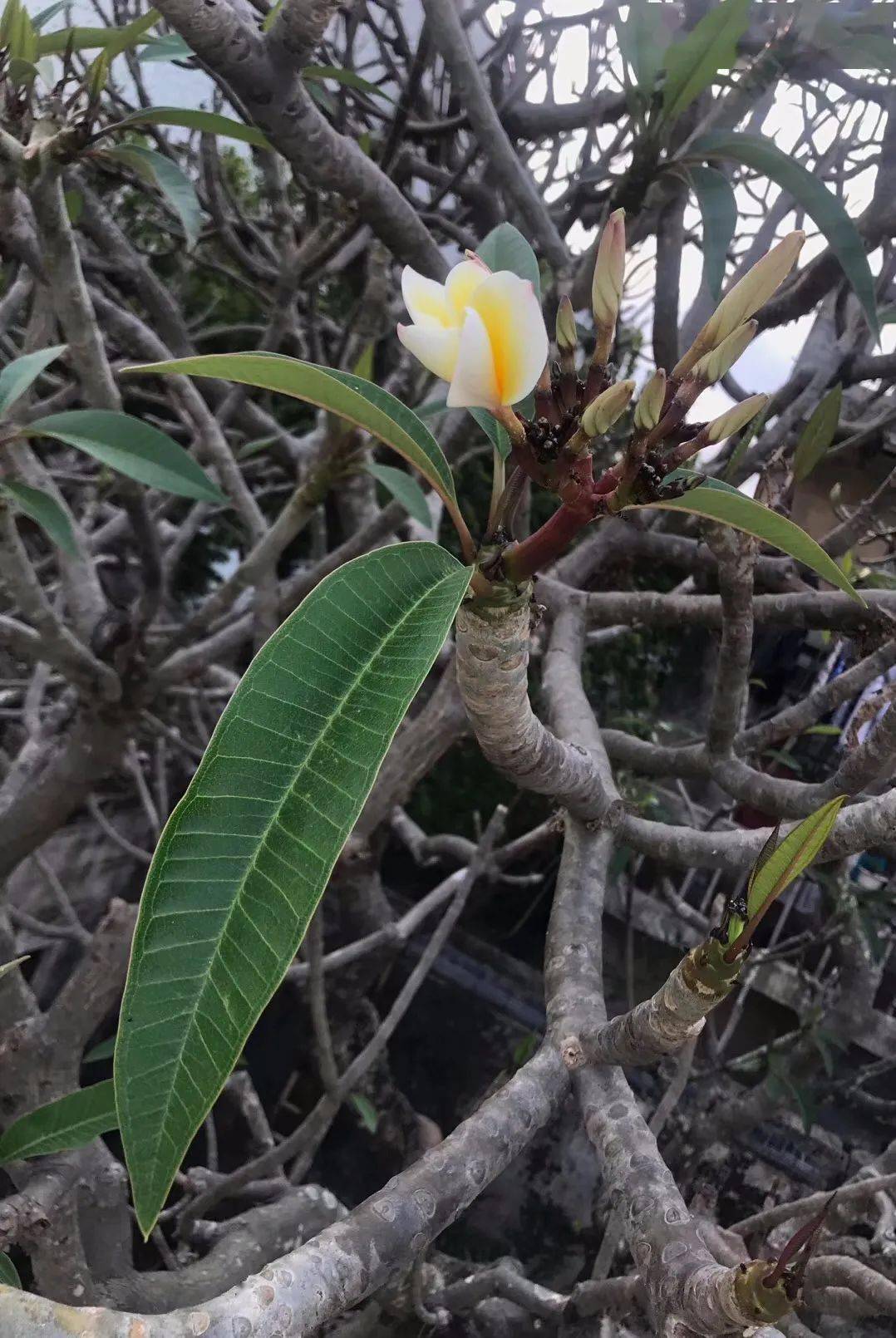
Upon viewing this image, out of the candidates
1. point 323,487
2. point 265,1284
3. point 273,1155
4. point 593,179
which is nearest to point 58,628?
point 323,487

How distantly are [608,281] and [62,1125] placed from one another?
863mm

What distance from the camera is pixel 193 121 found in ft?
3.85

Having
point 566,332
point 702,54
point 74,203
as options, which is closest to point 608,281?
point 566,332

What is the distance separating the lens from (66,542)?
1.13 metres

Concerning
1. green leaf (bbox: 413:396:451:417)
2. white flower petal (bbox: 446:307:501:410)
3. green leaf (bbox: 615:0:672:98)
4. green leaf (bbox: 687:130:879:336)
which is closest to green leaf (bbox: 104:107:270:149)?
A: green leaf (bbox: 413:396:451:417)

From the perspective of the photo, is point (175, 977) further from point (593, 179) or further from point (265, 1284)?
point (593, 179)

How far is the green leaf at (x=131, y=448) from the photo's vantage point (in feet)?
3.53

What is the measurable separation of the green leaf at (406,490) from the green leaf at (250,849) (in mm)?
663

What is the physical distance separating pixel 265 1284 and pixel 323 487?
99 cm

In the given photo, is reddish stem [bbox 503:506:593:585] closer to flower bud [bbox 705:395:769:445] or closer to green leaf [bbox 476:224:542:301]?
flower bud [bbox 705:395:769:445]

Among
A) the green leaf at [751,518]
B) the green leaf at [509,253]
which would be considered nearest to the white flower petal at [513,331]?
the green leaf at [751,518]

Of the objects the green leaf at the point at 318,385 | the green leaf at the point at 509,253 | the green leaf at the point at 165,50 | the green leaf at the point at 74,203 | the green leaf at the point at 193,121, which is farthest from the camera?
the green leaf at the point at 74,203

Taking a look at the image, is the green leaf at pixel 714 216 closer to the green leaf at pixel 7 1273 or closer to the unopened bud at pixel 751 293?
the unopened bud at pixel 751 293

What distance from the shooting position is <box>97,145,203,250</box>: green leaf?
1154 mm
